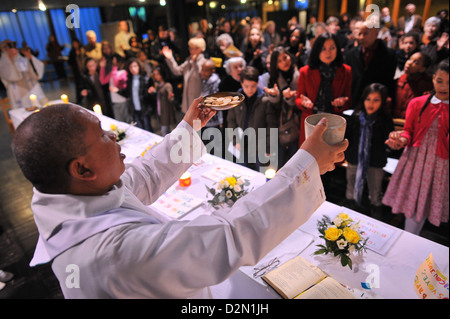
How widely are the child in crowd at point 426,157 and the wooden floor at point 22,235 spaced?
1.16 feet

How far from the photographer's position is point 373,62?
3586mm

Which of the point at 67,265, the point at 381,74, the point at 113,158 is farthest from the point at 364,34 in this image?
the point at 67,265

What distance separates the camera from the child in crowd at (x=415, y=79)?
3223 millimetres

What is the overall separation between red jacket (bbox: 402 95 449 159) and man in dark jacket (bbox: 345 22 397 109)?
48.6 inches

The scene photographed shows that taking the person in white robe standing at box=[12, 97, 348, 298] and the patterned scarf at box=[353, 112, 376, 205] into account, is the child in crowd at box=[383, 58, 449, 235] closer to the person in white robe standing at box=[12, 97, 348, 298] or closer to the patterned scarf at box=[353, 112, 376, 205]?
the patterned scarf at box=[353, 112, 376, 205]

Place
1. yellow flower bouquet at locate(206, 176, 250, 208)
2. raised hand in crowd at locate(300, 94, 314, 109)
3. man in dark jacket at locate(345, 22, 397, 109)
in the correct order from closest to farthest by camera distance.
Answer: yellow flower bouquet at locate(206, 176, 250, 208) → raised hand in crowd at locate(300, 94, 314, 109) → man in dark jacket at locate(345, 22, 397, 109)

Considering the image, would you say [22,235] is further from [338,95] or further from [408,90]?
[408,90]

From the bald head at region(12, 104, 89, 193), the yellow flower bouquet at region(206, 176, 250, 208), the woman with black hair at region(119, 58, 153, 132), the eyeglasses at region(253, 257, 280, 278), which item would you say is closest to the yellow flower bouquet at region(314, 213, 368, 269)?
the eyeglasses at region(253, 257, 280, 278)

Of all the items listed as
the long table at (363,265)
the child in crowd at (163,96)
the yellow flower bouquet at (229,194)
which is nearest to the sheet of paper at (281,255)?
the long table at (363,265)

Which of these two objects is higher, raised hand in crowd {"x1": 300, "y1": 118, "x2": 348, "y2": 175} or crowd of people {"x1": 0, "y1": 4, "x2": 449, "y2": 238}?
raised hand in crowd {"x1": 300, "y1": 118, "x2": 348, "y2": 175}

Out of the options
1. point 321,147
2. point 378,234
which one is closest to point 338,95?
point 378,234

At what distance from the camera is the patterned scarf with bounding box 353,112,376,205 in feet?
9.06
